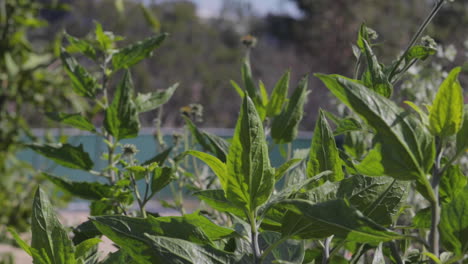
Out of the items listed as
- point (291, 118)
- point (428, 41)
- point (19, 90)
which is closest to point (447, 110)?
point (428, 41)

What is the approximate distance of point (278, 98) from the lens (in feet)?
2.79

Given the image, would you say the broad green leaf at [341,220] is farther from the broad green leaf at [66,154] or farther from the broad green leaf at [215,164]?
the broad green leaf at [66,154]

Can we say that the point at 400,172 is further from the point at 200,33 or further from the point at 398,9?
the point at 200,33

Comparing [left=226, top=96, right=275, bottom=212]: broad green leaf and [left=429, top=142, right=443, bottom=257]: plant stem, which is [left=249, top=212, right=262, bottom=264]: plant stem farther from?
[left=429, top=142, right=443, bottom=257]: plant stem

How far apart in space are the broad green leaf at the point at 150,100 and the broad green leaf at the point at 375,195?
0.43 metres

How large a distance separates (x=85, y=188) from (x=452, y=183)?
0.43 metres

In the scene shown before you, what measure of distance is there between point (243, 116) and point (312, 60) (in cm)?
1633

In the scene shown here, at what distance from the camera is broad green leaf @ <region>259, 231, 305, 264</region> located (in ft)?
1.42

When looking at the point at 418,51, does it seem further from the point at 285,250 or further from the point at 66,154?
the point at 66,154

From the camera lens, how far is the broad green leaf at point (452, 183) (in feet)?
1.55

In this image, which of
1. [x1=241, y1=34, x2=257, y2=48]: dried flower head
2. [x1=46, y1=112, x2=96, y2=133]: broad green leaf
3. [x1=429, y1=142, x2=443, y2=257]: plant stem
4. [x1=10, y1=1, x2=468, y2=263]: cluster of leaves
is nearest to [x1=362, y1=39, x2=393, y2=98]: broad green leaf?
[x1=10, y1=1, x2=468, y2=263]: cluster of leaves

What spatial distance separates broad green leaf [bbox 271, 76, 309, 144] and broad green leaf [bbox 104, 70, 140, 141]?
0.19m

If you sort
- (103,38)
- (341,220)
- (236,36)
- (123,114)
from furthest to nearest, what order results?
(236,36), (103,38), (123,114), (341,220)

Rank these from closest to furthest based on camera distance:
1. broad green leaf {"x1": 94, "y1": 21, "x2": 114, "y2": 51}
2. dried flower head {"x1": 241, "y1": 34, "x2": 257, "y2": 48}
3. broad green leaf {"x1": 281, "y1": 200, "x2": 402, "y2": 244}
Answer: broad green leaf {"x1": 281, "y1": 200, "x2": 402, "y2": 244} → broad green leaf {"x1": 94, "y1": 21, "x2": 114, "y2": 51} → dried flower head {"x1": 241, "y1": 34, "x2": 257, "y2": 48}
